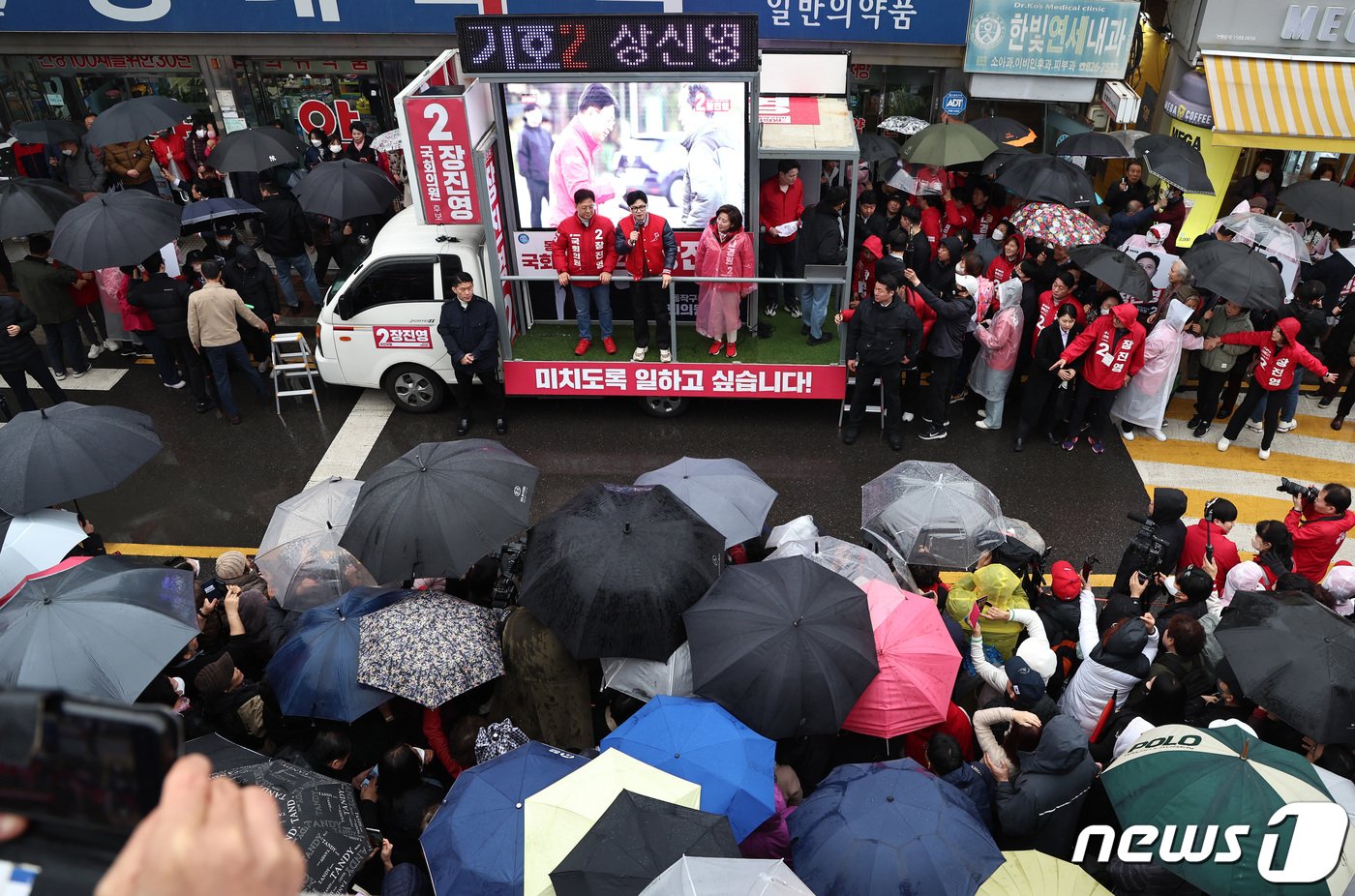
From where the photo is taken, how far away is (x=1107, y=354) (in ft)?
31.2

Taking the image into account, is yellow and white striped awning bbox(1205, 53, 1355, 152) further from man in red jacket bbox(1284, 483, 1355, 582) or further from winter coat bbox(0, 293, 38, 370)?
winter coat bbox(0, 293, 38, 370)

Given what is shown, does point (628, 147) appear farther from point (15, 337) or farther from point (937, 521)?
point (15, 337)

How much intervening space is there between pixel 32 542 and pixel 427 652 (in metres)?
3.29

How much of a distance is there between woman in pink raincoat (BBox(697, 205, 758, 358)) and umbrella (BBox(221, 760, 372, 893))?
662 cm

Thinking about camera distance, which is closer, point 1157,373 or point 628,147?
point 1157,373

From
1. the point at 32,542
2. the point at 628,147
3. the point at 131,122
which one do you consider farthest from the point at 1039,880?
the point at 131,122

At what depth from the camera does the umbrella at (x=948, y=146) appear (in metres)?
12.5

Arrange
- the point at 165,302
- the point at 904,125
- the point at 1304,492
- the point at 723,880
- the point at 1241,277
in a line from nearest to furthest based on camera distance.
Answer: the point at 723,880, the point at 1304,492, the point at 1241,277, the point at 165,302, the point at 904,125

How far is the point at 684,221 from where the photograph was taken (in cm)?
1055

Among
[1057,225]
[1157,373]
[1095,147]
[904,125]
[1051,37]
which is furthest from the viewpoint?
[904,125]

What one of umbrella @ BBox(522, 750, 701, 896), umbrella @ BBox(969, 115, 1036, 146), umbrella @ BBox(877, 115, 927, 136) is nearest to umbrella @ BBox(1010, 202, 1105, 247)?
umbrella @ BBox(969, 115, 1036, 146)

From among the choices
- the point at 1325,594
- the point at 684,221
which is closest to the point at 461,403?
the point at 684,221

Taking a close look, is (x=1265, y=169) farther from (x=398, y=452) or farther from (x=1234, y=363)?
(x=398, y=452)

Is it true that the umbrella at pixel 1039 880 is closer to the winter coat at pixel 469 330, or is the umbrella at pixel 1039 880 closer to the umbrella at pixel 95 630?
the umbrella at pixel 95 630
